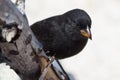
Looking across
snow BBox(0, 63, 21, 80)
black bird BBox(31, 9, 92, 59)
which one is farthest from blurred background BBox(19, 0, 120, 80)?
black bird BBox(31, 9, 92, 59)

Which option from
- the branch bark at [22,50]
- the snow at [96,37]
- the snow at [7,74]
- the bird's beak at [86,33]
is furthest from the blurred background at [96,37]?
the branch bark at [22,50]

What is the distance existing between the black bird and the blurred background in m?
0.97

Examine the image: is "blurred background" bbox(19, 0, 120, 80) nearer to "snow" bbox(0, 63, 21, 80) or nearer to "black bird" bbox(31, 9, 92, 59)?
"snow" bbox(0, 63, 21, 80)

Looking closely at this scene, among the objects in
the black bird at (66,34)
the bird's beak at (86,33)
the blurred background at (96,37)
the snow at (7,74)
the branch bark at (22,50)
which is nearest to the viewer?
the branch bark at (22,50)

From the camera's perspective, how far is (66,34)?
362 cm

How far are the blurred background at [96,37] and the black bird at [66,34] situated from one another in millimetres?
974

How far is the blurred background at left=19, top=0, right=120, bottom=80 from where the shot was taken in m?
4.65

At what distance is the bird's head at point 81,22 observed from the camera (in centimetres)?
353

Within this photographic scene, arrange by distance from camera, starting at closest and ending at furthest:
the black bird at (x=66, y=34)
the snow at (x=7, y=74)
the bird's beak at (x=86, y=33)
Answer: the bird's beak at (x=86, y=33)
the black bird at (x=66, y=34)
the snow at (x=7, y=74)

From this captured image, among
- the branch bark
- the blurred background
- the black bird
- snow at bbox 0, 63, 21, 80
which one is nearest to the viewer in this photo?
the branch bark

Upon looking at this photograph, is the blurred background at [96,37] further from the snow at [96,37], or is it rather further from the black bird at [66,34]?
the black bird at [66,34]

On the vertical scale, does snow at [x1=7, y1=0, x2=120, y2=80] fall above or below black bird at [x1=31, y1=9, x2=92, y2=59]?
below

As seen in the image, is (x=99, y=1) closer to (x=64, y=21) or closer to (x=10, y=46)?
(x=64, y=21)

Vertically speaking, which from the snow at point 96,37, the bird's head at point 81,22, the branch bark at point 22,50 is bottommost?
the snow at point 96,37
